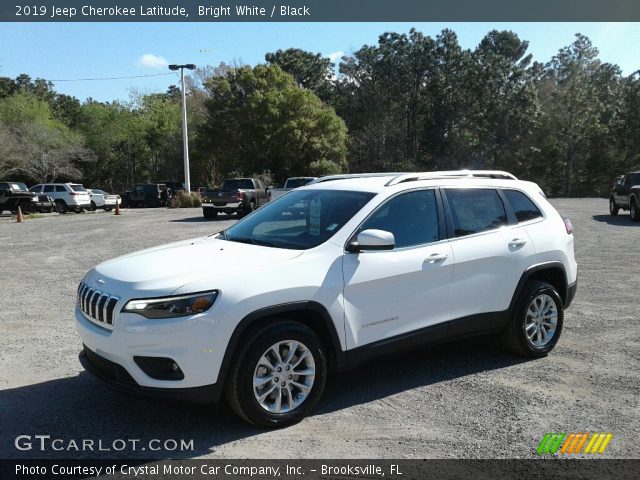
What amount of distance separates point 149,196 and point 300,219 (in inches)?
1448

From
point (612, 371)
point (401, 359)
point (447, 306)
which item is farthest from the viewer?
point (401, 359)

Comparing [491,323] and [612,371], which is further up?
[491,323]

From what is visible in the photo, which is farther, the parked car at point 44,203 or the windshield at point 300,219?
the parked car at point 44,203

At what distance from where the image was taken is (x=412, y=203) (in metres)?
4.78

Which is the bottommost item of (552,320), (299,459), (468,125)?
(299,459)

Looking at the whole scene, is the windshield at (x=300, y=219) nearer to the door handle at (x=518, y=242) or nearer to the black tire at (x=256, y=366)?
the black tire at (x=256, y=366)

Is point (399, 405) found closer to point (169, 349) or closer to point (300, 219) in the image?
point (300, 219)

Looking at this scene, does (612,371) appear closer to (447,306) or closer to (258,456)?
(447,306)

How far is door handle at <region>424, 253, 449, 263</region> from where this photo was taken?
4.59 meters

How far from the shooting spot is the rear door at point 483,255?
4828mm

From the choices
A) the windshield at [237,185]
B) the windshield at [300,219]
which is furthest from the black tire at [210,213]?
the windshield at [300,219]

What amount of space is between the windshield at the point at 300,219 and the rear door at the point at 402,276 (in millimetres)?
235

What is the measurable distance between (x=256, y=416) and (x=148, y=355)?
0.84 meters

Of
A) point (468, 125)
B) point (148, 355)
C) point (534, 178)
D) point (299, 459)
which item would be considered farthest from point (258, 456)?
point (534, 178)
